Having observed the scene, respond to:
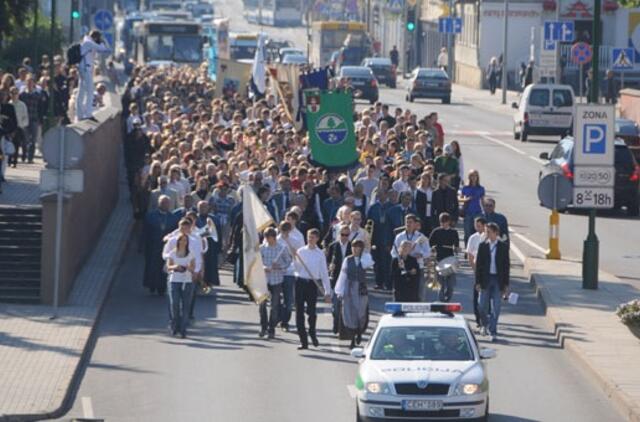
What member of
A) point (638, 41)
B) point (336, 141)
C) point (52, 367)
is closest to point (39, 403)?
point (52, 367)

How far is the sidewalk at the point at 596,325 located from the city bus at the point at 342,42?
73204 millimetres

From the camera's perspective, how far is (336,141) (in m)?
33.7

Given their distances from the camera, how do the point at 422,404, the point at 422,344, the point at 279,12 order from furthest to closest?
the point at 279,12 → the point at 422,344 → the point at 422,404

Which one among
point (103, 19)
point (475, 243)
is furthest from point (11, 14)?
point (475, 243)

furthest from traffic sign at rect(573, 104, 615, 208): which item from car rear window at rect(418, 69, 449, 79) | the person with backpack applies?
car rear window at rect(418, 69, 449, 79)

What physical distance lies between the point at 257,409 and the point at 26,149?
806 inches

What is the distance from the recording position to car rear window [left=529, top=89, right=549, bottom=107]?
57938 mm

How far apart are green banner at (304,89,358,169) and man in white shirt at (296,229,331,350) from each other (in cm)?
906

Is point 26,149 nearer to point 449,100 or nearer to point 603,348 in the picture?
point 603,348

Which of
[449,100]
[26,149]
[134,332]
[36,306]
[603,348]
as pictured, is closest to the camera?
[603,348]

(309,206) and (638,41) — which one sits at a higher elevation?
(638,41)

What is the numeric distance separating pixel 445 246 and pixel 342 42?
267 ft

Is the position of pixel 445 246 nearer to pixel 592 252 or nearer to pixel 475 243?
pixel 475 243

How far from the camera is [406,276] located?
25.6m
